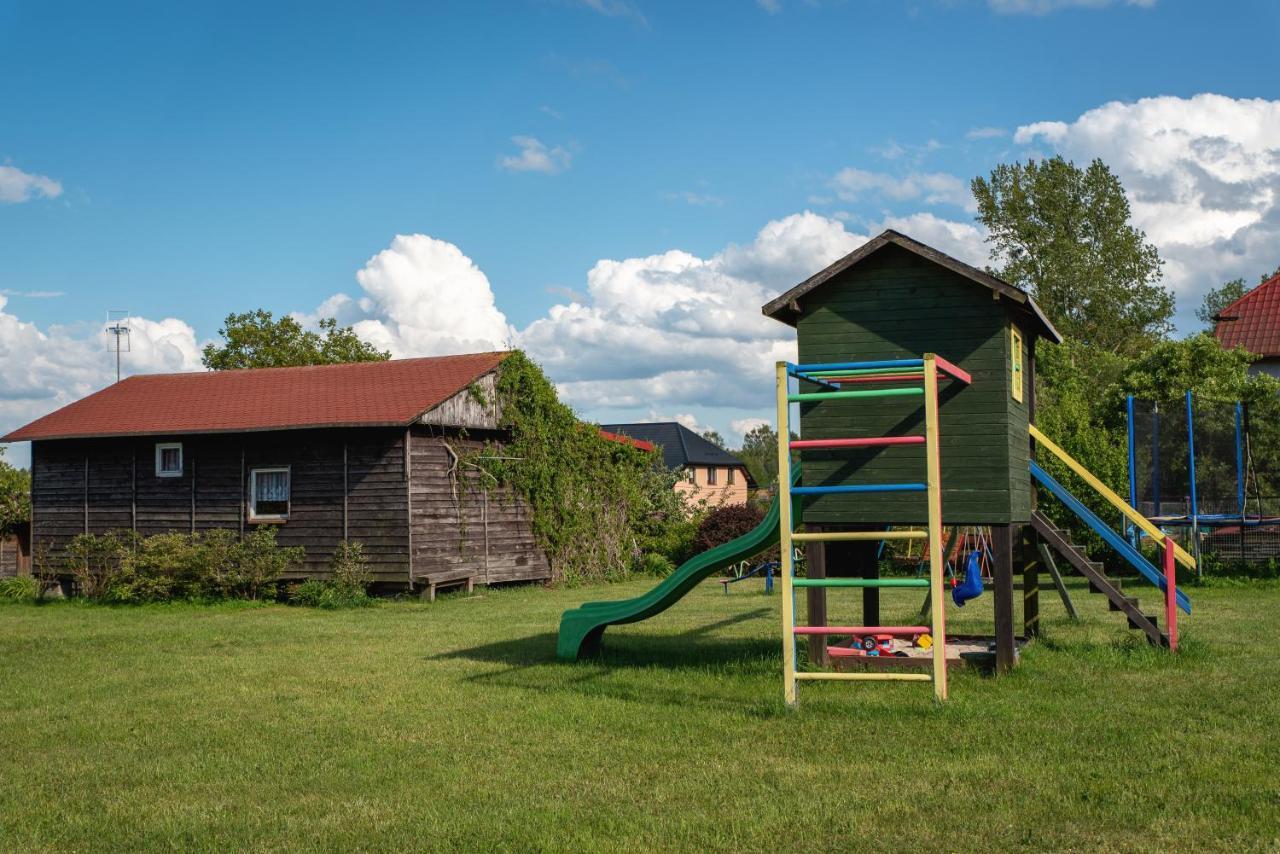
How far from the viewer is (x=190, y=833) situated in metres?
6.59

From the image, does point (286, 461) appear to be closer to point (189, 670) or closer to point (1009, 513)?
point (189, 670)

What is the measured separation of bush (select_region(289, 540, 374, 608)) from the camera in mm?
22125

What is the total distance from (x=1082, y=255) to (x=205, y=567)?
118 ft

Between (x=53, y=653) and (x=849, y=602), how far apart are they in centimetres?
1246

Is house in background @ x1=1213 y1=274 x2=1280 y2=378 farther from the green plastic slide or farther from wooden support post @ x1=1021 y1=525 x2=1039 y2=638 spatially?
the green plastic slide

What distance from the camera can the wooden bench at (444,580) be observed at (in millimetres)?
22812

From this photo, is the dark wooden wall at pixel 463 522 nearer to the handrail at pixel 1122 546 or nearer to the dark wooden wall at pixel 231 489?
the dark wooden wall at pixel 231 489

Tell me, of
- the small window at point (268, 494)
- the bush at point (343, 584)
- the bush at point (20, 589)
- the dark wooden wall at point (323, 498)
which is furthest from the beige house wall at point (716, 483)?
the bush at point (20, 589)

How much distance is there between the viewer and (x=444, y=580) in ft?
76.9

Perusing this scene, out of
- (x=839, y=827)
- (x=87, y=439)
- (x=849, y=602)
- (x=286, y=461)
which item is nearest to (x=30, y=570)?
(x=87, y=439)

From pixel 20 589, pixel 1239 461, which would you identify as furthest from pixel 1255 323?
pixel 20 589

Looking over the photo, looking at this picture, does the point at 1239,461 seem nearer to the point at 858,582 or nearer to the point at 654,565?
the point at 654,565

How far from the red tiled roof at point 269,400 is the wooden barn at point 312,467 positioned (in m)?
0.06

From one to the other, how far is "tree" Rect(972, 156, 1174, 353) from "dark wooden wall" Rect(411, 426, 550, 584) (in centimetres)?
2788
